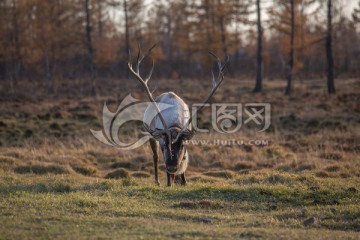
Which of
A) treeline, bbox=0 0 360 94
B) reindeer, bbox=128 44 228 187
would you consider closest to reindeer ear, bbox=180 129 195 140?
reindeer, bbox=128 44 228 187

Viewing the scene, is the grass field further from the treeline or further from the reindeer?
the treeline

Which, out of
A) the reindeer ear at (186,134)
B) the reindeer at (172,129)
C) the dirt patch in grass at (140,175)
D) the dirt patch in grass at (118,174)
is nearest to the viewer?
the reindeer at (172,129)

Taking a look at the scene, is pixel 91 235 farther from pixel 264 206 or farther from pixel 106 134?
pixel 106 134

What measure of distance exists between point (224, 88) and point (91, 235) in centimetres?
→ 3007

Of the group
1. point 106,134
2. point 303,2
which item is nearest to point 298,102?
point 303,2

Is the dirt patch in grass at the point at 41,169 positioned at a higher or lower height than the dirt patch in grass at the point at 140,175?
higher

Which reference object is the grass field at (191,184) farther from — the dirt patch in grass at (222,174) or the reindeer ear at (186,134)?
the reindeer ear at (186,134)

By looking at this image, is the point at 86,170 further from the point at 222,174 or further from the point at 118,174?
the point at 222,174

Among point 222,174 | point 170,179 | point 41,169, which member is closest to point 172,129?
point 170,179

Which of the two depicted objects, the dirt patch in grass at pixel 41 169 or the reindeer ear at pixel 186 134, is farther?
the dirt patch in grass at pixel 41 169

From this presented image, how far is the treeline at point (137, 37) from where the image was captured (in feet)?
112

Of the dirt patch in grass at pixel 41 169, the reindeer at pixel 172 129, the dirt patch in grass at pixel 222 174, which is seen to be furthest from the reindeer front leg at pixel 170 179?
the dirt patch in grass at pixel 41 169

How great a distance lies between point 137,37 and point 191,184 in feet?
95.2

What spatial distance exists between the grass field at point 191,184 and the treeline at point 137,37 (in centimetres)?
1188
